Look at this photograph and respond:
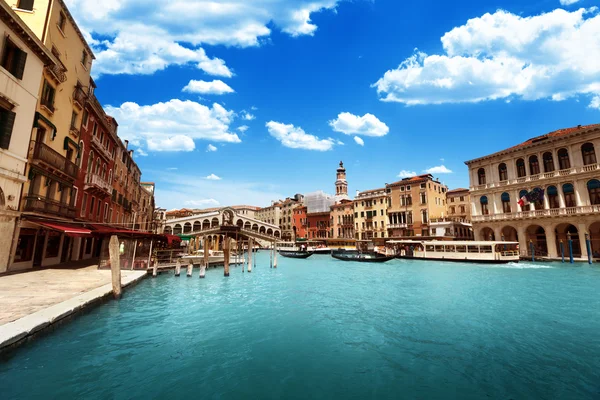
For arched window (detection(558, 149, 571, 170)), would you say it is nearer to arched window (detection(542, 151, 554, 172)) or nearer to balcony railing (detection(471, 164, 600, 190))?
arched window (detection(542, 151, 554, 172))

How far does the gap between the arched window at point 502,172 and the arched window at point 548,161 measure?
400 cm

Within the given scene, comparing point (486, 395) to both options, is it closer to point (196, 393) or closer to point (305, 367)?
point (305, 367)

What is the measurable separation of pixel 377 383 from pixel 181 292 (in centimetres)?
1247

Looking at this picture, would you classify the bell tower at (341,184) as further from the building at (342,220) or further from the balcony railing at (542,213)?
the balcony railing at (542,213)

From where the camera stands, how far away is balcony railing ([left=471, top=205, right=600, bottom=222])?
97.8 feet

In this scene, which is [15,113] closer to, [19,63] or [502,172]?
[19,63]

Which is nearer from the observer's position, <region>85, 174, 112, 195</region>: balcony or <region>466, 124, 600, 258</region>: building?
<region>85, 174, 112, 195</region>: balcony

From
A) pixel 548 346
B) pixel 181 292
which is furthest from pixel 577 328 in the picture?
pixel 181 292

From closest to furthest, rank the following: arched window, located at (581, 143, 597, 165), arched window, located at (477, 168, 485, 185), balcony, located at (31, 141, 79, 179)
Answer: balcony, located at (31, 141, 79, 179) < arched window, located at (581, 143, 597, 165) < arched window, located at (477, 168, 485, 185)

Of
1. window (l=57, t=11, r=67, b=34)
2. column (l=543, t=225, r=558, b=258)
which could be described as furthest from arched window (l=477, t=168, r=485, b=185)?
window (l=57, t=11, r=67, b=34)

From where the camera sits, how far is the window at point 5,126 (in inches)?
506

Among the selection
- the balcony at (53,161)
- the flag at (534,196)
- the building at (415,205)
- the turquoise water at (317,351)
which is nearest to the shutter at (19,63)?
the balcony at (53,161)

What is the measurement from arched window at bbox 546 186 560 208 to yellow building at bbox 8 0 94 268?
44878 millimetres

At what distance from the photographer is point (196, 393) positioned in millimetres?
5402
